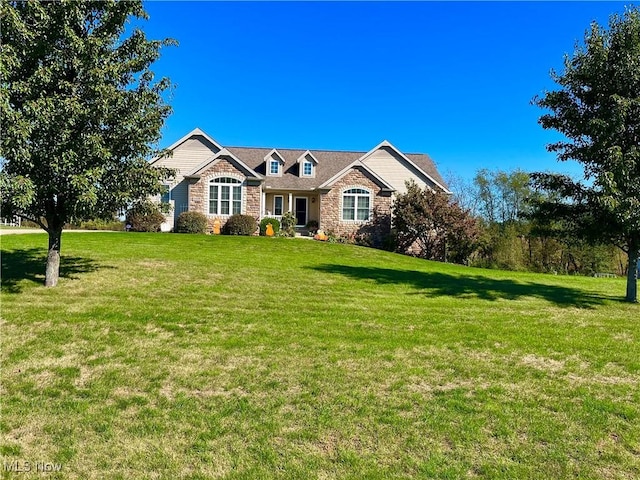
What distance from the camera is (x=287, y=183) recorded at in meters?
29.7

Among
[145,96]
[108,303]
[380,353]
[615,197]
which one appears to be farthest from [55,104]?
[615,197]

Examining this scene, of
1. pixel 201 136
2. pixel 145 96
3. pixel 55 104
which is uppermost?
pixel 201 136

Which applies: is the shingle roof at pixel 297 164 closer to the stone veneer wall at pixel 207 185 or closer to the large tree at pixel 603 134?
the stone veneer wall at pixel 207 185

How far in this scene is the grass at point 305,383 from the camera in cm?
391

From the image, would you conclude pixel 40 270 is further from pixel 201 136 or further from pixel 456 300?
pixel 201 136

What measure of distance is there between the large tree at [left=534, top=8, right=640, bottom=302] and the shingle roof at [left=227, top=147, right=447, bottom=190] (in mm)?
18079

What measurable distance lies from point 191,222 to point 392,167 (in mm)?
14336

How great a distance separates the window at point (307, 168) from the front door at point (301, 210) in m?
1.93

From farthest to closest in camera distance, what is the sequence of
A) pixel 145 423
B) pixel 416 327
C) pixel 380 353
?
pixel 416 327
pixel 380 353
pixel 145 423

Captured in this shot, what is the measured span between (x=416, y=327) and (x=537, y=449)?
13.2ft

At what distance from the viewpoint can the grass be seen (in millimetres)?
3906

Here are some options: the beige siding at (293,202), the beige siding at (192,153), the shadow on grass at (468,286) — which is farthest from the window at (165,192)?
the beige siding at (293,202)

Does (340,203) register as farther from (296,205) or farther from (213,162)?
(213,162)

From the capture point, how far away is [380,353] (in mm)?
6598
